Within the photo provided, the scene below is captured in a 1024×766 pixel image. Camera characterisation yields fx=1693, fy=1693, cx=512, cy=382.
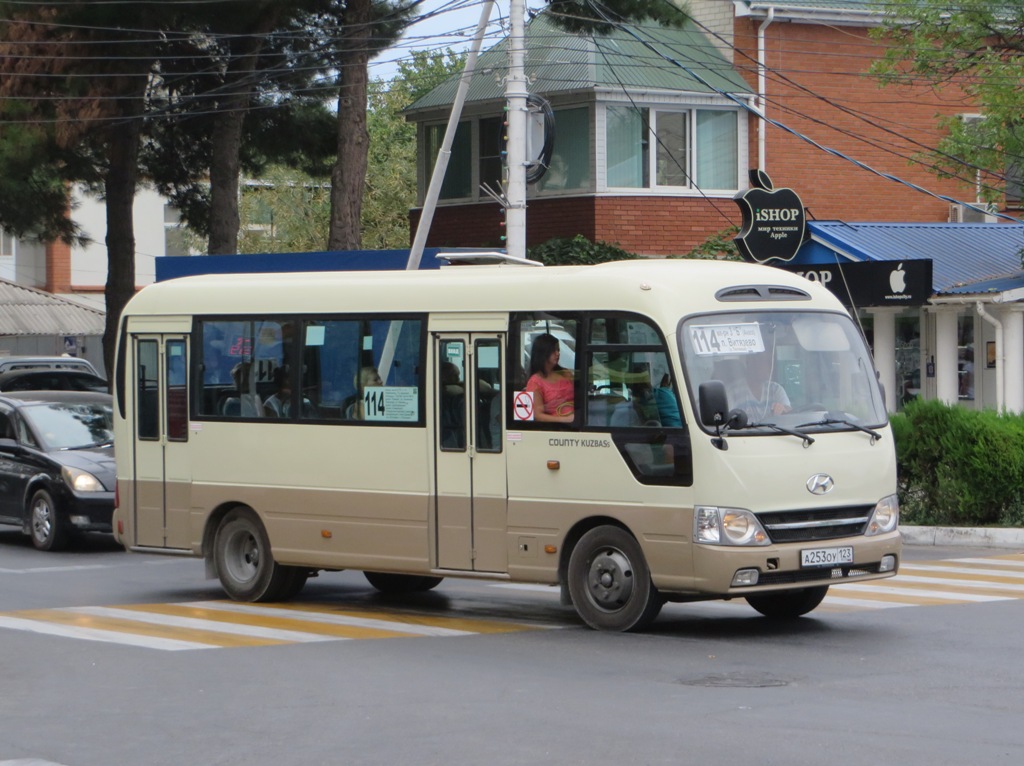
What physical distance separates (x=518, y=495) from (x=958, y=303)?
1391cm

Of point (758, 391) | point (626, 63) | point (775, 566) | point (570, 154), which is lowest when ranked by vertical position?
point (775, 566)

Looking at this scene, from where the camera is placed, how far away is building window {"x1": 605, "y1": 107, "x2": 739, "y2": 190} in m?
30.0

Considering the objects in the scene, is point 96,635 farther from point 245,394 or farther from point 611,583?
point 611,583

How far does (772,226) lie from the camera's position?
25.1 meters

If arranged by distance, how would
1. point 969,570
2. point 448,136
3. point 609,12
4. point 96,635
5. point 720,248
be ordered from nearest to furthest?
point 96,635 < point 969,570 < point 448,136 < point 609,12 < point 720,248

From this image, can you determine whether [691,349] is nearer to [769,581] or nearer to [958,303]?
[769,581]

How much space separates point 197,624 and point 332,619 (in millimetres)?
1030

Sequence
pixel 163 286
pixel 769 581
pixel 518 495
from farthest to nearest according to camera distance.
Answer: pixel 163 286 → pixel 518 495 → pixel 769 581

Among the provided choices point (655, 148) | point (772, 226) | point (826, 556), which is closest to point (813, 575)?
point (826, 556)

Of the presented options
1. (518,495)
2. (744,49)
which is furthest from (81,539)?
(744,49)

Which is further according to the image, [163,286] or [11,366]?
[11,366]

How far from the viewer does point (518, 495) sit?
12383mm

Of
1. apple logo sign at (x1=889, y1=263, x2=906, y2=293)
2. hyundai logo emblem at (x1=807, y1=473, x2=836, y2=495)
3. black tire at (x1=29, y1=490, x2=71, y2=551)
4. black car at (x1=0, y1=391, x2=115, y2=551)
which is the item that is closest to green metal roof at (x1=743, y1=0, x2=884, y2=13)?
apple logo sign at (x1=889, y1=263, x2=906, y2=293)

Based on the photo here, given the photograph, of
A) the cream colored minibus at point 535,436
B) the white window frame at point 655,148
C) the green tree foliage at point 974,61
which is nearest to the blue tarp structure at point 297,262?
the white window frame at point 655,148
